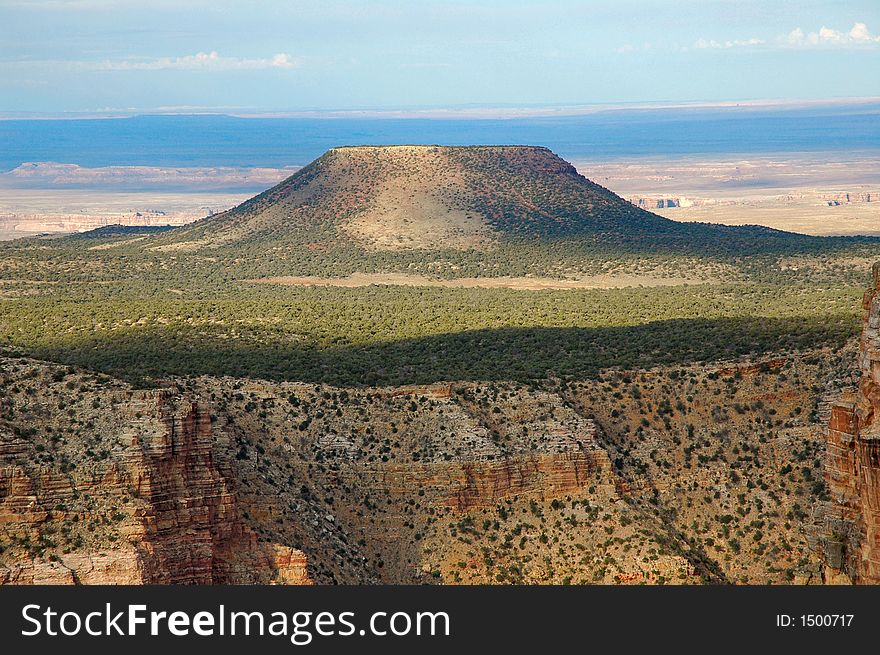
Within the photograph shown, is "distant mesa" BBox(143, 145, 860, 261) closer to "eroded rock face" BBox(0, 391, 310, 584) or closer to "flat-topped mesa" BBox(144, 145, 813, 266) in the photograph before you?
"flat-topped mesa" BBox(144, 145, 813, 266)

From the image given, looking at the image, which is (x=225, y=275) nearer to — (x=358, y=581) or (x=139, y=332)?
(x=139, y=332)

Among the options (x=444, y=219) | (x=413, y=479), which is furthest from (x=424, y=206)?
(x=413, y=479)

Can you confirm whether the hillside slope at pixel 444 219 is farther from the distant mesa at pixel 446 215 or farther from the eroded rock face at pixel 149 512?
the eroded rock face at pixel 149 512

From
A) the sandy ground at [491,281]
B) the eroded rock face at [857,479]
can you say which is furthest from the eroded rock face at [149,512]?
the sandy ground at [491,281]

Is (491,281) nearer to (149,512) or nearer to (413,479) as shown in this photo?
(413,479)

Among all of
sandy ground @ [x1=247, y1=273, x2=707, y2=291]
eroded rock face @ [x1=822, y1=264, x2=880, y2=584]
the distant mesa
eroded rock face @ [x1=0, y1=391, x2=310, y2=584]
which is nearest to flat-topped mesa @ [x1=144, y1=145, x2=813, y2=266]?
the distant mesa
